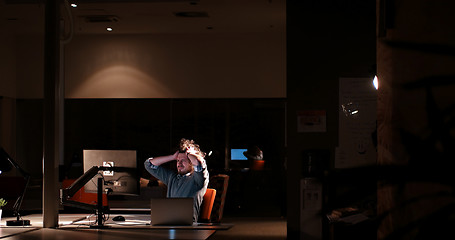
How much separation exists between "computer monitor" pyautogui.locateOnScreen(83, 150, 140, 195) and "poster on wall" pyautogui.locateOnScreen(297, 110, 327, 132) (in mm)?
1647

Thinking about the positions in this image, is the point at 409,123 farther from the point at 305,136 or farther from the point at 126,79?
the point at 126,79

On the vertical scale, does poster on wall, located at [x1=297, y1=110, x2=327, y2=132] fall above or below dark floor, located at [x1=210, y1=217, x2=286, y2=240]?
above

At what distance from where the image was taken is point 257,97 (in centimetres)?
1131

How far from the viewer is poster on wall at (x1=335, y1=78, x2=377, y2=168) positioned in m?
5.04

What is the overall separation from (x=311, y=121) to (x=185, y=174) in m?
2.28

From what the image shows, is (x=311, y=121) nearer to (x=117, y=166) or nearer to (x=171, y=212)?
(x=171, y=212)

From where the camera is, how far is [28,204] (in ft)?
34.8

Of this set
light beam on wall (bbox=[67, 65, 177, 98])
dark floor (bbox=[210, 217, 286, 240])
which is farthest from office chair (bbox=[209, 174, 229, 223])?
light beam on wall (bbox=[67, 65, 177, 98])

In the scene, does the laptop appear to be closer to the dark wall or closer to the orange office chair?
the dark wall

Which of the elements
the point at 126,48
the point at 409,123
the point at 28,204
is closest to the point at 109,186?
the point at 409,123

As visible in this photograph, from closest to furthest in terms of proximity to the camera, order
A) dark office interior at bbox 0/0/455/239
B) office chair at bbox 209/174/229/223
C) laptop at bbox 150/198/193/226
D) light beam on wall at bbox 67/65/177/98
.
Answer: dark office interior at bbox 0/0/455/239, laptop at bbox 150/198/193/226, office chair at bbox 209/174/229/223, light beam on wall at bbox 67/65/177/98

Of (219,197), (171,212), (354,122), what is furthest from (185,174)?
(354,122)

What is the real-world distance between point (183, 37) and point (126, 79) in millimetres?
1371

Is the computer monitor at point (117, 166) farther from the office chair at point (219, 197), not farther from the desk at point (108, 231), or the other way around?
the office chair at point (219, 197)
